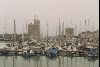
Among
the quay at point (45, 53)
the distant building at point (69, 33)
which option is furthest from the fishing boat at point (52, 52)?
the distant building at point (69, 33)

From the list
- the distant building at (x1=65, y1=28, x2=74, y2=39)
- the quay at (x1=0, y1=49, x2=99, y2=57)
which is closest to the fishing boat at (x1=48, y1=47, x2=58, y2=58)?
the quay at (x1=0, y1=49, x2=99, y2=57)

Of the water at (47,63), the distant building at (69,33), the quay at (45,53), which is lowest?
the water at (47,63)

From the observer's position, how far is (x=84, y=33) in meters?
10.4

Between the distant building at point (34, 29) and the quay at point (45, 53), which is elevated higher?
the distant building at point (34, 29)

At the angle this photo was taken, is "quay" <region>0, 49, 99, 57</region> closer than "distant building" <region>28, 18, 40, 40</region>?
Yes

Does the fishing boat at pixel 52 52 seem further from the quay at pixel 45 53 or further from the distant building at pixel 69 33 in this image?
the distant building at pixel 69 33

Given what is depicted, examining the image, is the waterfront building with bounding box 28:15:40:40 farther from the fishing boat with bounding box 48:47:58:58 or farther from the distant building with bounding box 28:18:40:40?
the fishing boat with bounding box 48:47:58:58

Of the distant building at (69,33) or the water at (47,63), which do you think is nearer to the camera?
the water at (47,63)

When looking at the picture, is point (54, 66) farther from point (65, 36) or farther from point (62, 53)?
point (65, 36)

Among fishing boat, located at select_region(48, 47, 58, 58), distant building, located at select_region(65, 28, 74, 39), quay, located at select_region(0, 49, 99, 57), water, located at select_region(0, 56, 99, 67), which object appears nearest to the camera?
water, located at select_region(0, 56, 99, 67)

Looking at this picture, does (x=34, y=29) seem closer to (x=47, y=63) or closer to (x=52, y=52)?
(x=52, y=52)

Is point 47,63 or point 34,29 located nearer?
point 47,63

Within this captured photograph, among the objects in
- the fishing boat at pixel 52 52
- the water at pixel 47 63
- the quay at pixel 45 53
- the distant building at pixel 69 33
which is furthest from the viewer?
the distant building at pixel 69 33

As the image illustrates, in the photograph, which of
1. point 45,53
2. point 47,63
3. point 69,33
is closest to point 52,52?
point 45,53
